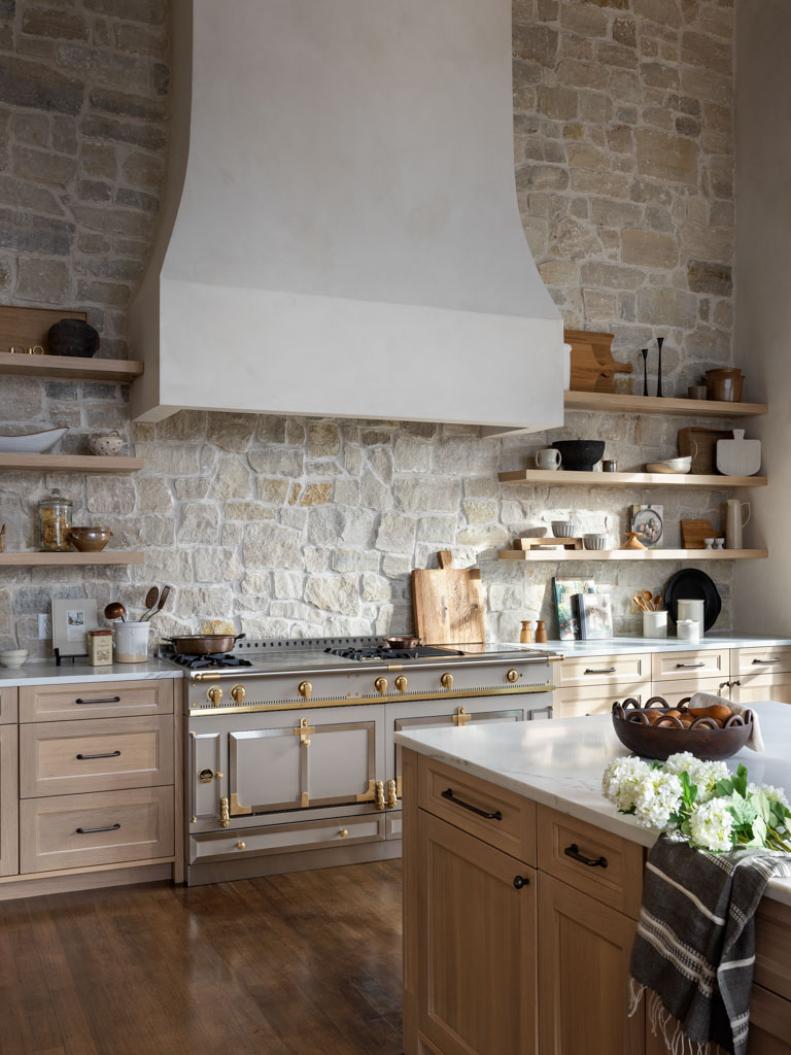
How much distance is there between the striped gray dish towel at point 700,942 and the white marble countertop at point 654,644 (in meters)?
3.20

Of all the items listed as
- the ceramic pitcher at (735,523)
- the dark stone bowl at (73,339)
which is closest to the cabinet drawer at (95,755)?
the dark stone bowl at (73,339)

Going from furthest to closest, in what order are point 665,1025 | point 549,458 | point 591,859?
1. point 549,458
2. point 591,859
3. point 665,1025

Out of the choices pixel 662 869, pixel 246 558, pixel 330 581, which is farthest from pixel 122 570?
pixel 662 869

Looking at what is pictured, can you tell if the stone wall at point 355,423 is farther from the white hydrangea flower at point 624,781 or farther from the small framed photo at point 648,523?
the white hydrangea flower at point 624,781

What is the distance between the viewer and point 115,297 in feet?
15.5

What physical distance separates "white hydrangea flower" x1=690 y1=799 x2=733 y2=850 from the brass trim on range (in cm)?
277

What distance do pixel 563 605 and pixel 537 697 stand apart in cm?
88

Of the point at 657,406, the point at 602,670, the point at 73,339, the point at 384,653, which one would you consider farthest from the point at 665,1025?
the point at 657,406

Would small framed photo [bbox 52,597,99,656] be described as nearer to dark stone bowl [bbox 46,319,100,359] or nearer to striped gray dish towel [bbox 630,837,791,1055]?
dark stone bowl [bbox 46,319,100,359]

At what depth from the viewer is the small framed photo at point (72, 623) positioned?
14.9ft

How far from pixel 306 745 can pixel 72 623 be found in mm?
1207

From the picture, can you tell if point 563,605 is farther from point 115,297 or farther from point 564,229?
point 115,297

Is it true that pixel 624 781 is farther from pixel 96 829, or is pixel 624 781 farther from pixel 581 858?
pixel 96 829

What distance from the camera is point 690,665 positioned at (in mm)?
5285
